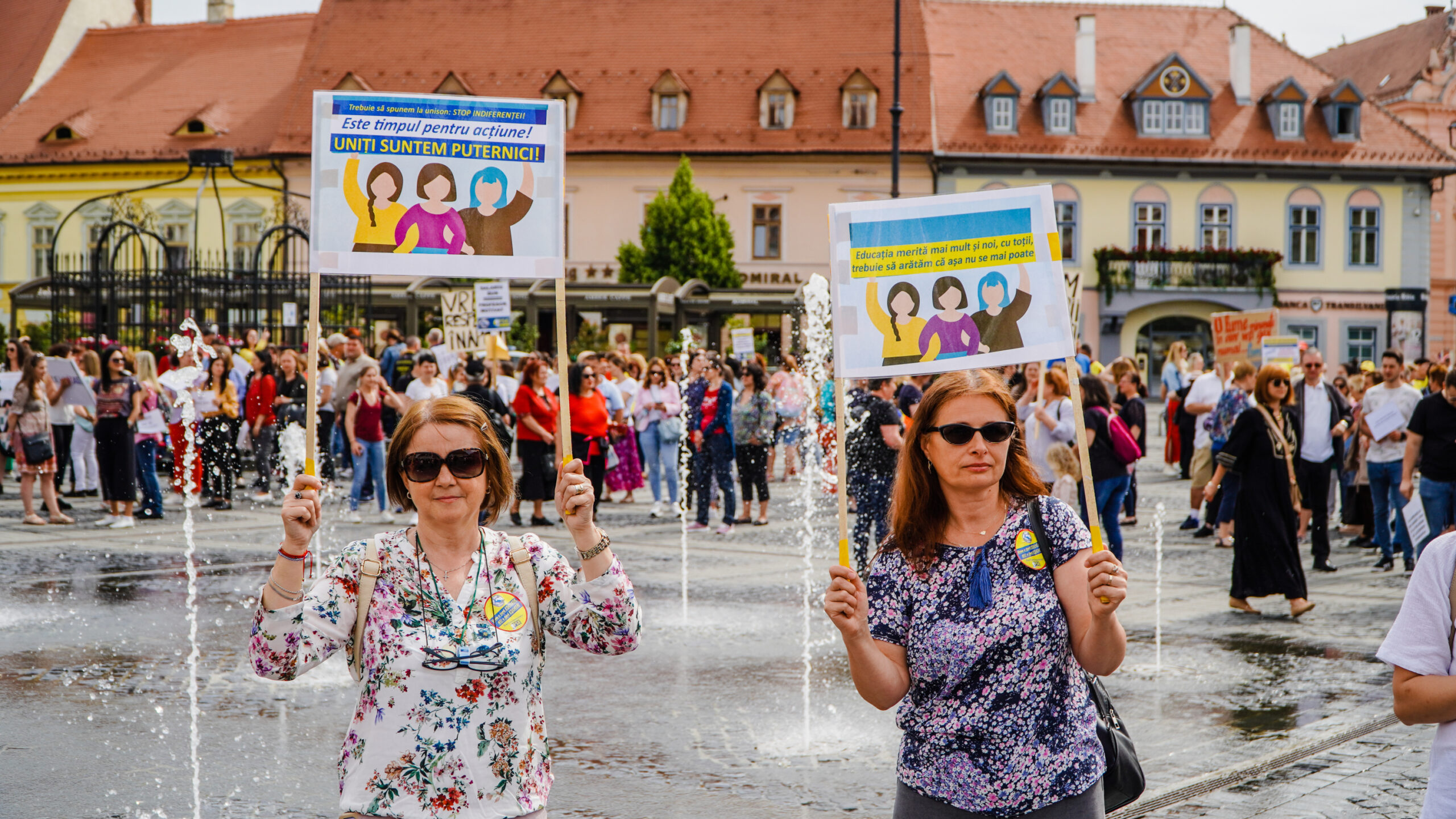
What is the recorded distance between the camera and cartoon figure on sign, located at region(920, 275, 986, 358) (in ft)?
13.3

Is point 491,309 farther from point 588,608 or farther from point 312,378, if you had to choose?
point 588,608

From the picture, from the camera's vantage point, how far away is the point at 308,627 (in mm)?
3182

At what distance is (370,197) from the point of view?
13.2 feet

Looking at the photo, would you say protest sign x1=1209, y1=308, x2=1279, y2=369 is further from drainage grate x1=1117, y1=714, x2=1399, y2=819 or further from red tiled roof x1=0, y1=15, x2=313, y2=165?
red tiled roof x1=0, y1=15, x2=313, y2=165

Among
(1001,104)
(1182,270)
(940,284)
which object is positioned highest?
(1001,104)

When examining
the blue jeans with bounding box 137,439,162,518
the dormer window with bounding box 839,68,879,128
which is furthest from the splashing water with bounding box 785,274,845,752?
the dormer window with bounding box 839,68,879,128

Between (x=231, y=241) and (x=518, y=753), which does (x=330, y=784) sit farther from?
(x=231, y=241)

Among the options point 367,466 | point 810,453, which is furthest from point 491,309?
point 367,466

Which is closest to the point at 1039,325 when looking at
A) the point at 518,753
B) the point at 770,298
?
the point at 518,753

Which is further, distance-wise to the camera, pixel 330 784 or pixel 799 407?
pixel 799 407

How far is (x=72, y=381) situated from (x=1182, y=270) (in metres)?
38.1

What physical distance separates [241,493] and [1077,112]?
35.4 meters

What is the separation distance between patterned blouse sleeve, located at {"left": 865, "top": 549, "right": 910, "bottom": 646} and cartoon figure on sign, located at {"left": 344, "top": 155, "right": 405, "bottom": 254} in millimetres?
1548

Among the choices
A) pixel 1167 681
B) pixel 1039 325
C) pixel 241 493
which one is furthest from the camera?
pixel 241 493
